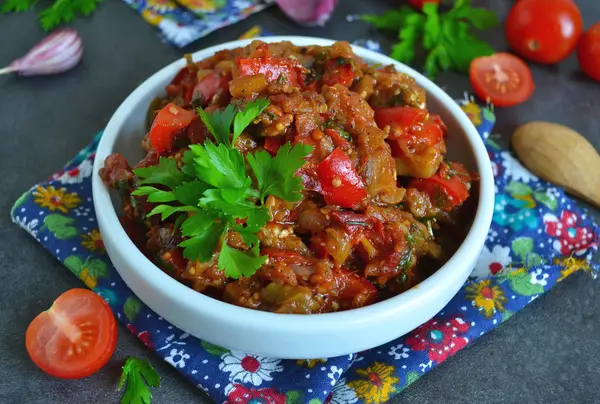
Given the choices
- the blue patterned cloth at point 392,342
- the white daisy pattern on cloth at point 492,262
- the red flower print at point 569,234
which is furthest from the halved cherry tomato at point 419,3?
the white daisy pattern on cloth at point 492,262

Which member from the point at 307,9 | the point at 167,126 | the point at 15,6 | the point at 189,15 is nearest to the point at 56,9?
the point at 15,6

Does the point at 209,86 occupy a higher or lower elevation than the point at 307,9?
higher

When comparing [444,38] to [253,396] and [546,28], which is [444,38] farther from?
[253,396]

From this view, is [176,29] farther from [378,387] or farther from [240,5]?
[378,387]

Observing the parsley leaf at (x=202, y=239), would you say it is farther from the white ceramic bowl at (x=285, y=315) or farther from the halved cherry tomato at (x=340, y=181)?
the halved cherry tomato at (x=340, y=181)

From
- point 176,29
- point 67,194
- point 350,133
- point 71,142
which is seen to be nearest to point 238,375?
point 350,133

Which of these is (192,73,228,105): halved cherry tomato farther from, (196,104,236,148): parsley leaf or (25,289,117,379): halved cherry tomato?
(25,289,117,379): halved cherry tomato
